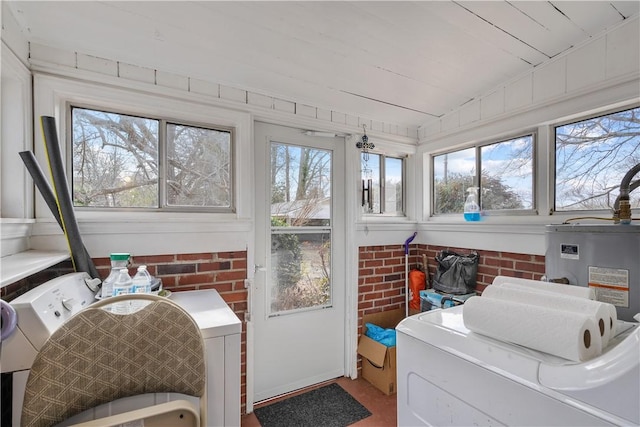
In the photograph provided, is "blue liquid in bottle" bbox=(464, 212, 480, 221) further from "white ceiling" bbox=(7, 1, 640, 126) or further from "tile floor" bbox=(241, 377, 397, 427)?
"tile floor" bbox=(241, 377, 397, 427)

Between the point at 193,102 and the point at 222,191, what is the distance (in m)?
0.56

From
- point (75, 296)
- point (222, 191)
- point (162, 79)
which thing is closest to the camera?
point (75, 296)

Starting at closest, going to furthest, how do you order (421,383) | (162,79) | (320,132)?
(421,383) → (162,79) → (320,132)

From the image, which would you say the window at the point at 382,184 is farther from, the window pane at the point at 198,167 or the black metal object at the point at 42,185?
the black metal object at the point at 42,185

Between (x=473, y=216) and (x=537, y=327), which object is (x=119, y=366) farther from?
(x=473, y=216)

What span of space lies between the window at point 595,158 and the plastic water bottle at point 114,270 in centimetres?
250

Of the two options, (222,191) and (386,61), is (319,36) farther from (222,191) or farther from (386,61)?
(222,191)

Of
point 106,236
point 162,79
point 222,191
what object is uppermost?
point 162,79

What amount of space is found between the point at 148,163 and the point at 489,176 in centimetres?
236

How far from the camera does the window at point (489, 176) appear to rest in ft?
6.69

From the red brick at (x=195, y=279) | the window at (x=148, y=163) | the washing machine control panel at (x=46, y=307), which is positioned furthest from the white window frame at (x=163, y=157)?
the washing machine control panel at (x=46, y=307)

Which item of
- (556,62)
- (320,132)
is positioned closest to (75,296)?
(320,132)

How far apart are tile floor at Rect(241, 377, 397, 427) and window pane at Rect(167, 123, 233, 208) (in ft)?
4.61

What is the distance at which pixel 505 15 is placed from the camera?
143cm
